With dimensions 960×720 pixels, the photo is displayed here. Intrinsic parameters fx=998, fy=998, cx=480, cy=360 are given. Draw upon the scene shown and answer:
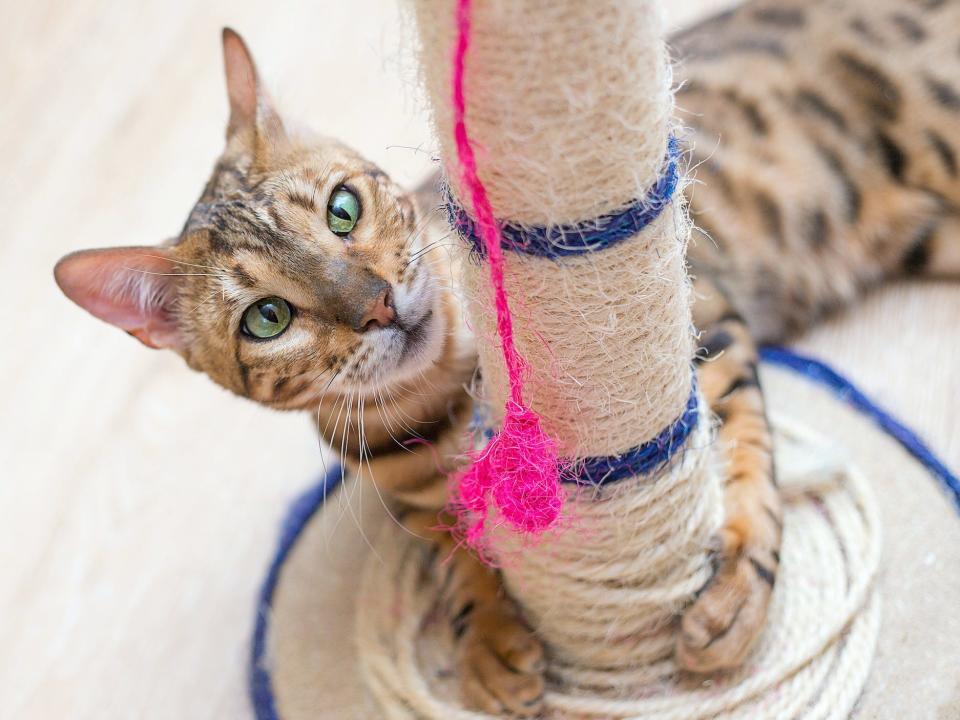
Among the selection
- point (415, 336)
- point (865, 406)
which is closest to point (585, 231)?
point (415, 336)

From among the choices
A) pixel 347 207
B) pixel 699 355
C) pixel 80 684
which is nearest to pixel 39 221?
pixel 80 684

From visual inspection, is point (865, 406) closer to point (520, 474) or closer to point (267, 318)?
point (520, 474)

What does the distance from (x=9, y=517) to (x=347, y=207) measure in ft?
2.98

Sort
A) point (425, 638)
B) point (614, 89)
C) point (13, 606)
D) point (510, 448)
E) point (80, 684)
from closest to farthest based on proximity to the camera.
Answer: point (614, 89) < point (510, 448) < point (425, 638) < point (80, 684) < point (13, 606)

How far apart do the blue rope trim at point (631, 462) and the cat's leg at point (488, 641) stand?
165 mm

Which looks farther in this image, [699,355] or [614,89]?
[699,355]

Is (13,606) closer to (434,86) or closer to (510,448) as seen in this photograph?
(510,448)

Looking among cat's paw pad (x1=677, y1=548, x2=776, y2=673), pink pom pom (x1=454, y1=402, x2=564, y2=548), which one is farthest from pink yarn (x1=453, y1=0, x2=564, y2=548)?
cat's paw pad (x1=677, y1=548, x2=776, y2=673)

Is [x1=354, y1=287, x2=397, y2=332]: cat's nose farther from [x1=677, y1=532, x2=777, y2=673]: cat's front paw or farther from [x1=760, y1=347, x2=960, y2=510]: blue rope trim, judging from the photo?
[x1=760, y1=347, x2=960, y2=510]: blue rope trim

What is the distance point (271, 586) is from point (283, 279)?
512mm

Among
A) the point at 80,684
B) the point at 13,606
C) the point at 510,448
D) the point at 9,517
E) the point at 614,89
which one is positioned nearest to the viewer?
the point at 614,89

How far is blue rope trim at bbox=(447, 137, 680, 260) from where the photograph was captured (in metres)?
0.76

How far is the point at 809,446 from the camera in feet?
4.12

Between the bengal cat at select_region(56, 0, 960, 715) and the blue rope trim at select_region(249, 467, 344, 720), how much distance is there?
8.7 inches
